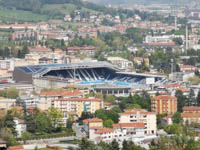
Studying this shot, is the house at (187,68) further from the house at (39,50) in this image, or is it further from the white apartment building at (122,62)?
the house at (39,50)

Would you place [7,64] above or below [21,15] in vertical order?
above

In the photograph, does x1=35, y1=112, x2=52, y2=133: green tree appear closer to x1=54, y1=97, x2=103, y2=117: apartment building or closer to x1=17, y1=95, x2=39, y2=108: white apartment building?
x1=54, y1=97, x2=103, y2=117: apartment building

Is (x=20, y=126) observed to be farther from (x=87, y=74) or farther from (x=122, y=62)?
(x=122, y=62)

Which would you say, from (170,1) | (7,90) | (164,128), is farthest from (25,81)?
(170,1)

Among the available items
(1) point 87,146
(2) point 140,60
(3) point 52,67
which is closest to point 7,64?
(3) point 52,67

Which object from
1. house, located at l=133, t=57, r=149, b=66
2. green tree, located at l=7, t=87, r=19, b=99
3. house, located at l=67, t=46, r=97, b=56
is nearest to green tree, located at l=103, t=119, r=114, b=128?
green tree, located at l=7, t=87, r=19, b=99

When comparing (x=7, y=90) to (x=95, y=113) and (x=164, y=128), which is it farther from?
(x=164, y=128)

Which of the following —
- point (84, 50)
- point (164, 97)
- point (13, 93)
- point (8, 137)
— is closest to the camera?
point (8, 137)
